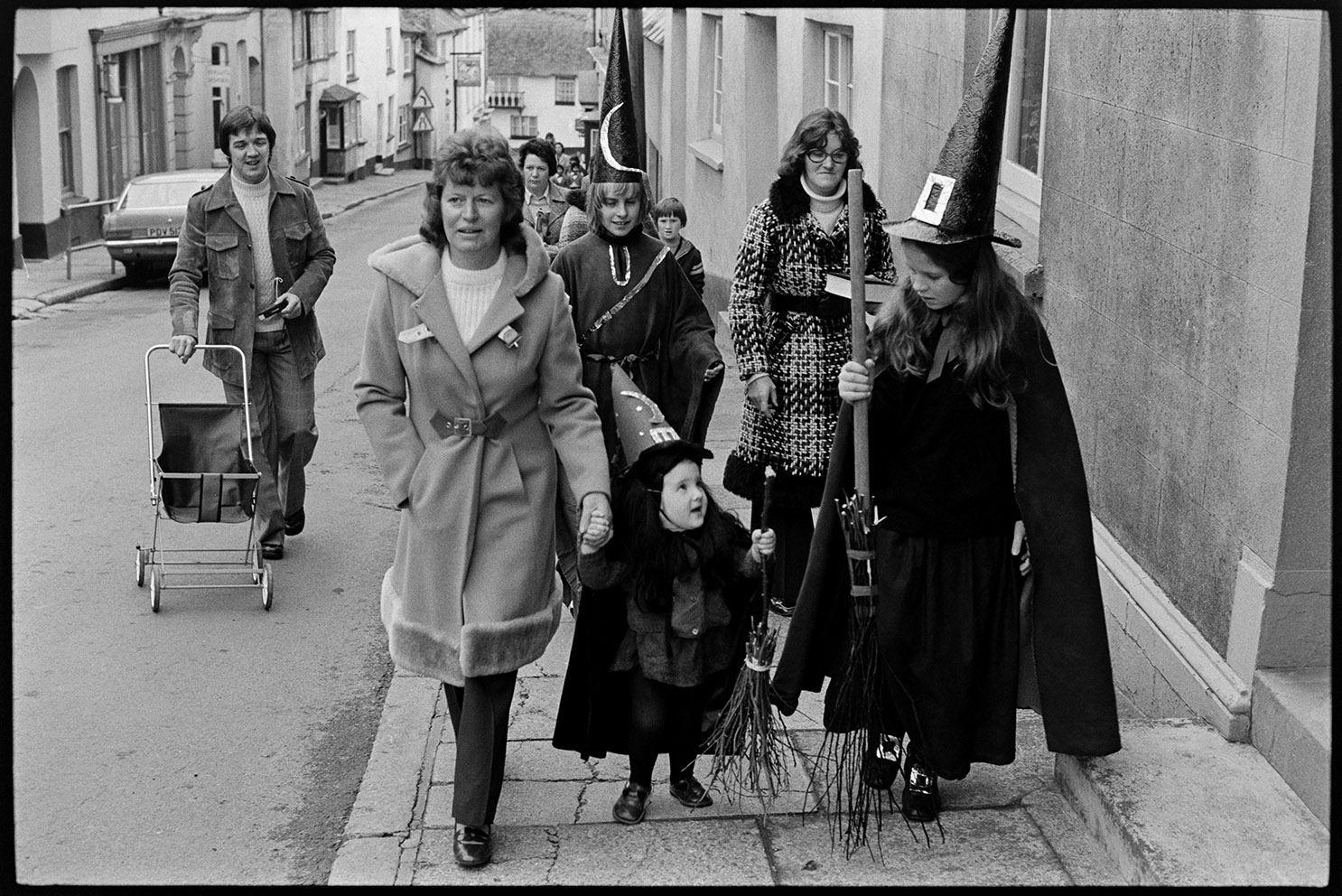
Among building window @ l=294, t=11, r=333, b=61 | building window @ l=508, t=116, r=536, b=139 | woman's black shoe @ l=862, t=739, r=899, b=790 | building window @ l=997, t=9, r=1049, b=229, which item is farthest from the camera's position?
building window @ l=508, t=116, r=536, b=139

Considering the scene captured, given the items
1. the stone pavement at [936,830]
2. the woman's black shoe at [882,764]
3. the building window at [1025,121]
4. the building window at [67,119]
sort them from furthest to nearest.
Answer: the building window at [67,119] → the building window at [1025,121] → the woman's black shoe at [882,764] → the stone pavement at [936,830]

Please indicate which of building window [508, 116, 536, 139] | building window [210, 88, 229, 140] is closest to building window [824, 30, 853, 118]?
building window [210, 88, 229, 140]

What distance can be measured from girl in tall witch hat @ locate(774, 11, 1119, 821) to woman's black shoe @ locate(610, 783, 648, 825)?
0.73m

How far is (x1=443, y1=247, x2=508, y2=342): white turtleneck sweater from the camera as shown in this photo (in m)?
4.46

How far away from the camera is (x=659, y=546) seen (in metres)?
4.48

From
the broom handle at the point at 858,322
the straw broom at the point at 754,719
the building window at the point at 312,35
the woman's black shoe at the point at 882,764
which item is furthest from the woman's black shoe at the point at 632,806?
the building window at the point at 312,35

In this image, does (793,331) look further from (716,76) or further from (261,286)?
(716,76)

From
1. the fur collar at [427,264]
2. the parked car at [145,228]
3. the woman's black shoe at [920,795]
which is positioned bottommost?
the parked car at [145,228]

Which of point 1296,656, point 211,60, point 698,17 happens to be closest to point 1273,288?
point 1296,656

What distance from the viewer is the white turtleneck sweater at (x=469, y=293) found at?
446 centimetres

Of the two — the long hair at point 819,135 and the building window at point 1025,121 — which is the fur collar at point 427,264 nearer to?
the long hair at point 819,135

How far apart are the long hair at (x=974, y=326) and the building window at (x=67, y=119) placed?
25.1 meters

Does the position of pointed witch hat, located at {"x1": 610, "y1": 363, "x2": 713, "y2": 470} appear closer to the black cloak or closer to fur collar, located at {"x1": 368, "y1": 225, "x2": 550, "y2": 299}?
the black cloak

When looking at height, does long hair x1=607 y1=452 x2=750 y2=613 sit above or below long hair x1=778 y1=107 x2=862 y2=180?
below
